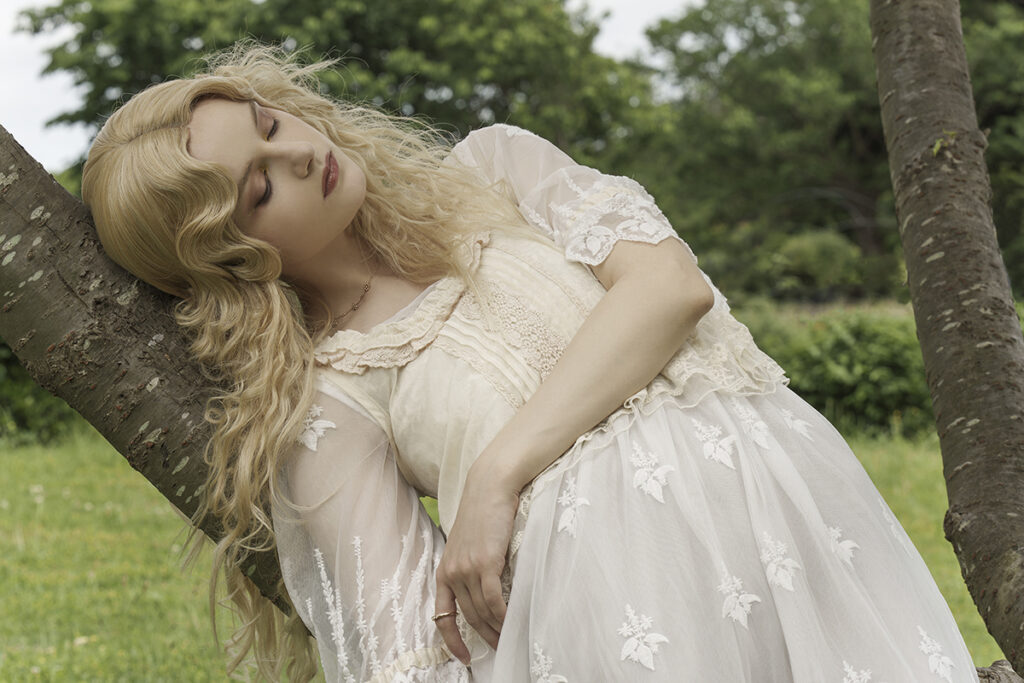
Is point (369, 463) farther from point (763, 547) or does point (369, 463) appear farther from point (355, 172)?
point (763, 547)

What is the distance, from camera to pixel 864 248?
83.2ft

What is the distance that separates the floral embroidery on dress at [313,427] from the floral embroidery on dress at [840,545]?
871 millimetres

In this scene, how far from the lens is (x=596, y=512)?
5.04 feet

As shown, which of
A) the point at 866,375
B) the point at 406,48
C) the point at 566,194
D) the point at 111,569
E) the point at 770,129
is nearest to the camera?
the point at 566,194

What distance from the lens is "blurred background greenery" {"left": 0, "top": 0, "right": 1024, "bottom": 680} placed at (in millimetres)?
5309

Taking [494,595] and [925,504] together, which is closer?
[494,595]

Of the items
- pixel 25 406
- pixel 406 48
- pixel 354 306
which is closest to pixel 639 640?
pixel 354 306

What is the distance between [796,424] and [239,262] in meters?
1.06

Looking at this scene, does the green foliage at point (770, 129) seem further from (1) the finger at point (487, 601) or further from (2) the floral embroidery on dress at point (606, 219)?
(1) the finger at point (487, 601)

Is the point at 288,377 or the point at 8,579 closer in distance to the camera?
the point at 288,377

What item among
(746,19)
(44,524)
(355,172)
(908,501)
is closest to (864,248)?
(746,19)

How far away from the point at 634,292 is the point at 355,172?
61 centimetres

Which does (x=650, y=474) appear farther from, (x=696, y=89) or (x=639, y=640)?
(x=696, y=89)

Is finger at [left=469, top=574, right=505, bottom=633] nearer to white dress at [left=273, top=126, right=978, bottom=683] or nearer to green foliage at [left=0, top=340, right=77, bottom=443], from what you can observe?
white dress at [left=273, top=126, right=978, bottom=683]
